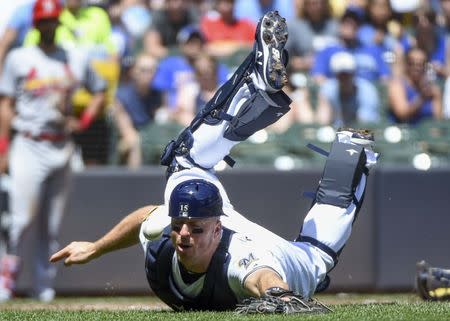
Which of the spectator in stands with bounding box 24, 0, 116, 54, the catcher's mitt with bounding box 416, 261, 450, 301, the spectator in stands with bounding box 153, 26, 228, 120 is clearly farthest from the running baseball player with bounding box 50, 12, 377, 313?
the spectator in stands with bounding box 24, 0, 116, 54

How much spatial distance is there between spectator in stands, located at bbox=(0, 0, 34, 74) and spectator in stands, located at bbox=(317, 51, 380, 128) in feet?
9.15

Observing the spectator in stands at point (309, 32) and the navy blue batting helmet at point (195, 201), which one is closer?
the navy blue batting helmet at point (195, 201)

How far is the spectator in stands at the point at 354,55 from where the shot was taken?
35.2ft

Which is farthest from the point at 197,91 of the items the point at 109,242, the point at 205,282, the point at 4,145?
the point at 205,282

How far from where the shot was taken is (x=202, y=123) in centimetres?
639

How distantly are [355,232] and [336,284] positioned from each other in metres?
0.49

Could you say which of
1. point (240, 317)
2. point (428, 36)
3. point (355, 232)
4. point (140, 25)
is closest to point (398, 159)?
point (355, 232)

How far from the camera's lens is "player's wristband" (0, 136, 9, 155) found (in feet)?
31.6

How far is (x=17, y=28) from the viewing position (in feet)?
32.4

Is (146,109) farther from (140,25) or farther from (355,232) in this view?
(355,232)

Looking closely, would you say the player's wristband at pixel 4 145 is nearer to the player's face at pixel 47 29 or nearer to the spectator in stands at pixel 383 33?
the player's face at pixel 47 29

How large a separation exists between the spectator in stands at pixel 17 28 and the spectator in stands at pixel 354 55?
2.79 meters

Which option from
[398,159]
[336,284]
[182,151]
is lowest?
[336,284]

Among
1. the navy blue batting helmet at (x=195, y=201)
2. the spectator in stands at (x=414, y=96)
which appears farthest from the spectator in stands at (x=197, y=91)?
the navy blue batting helmet at (x=195, y=201)
